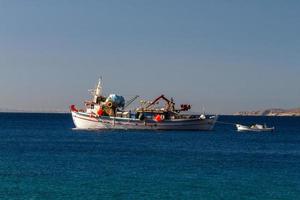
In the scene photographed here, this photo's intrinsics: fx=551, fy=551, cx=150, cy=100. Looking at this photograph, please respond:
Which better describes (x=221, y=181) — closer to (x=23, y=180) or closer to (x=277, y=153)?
(x=23, y=180)

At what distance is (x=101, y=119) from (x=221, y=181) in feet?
276

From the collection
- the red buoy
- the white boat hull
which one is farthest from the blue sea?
the red buoy

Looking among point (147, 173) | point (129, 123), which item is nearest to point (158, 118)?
point (129, 123)

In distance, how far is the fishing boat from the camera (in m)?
132

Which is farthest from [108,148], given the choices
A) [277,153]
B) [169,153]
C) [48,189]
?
[48,189]

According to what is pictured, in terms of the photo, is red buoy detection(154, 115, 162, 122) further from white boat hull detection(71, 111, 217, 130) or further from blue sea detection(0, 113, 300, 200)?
blue sea detection(0, 113, 300, 200)

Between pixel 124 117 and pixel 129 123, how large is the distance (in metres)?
2.41

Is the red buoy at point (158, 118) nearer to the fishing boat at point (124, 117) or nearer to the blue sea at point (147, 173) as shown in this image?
the fishing boat at point (124, 117)

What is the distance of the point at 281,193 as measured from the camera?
4369 centimetres

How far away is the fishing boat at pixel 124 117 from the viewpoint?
432 feet

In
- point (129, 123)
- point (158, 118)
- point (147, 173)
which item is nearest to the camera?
point (147, 173)

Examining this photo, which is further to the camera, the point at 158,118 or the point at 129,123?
the point at 158,118

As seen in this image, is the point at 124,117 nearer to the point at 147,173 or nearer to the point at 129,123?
the point at 129,123

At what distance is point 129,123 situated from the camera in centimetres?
13238
